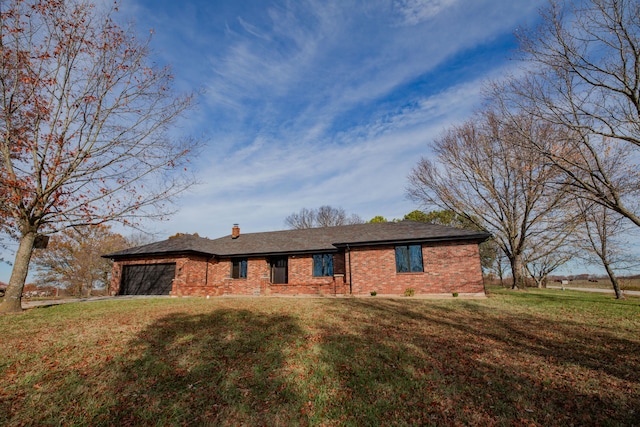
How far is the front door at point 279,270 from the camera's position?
20.3 m

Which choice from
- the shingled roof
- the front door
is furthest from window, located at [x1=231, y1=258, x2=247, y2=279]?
the front door

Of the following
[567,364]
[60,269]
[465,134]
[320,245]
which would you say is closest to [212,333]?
[567,364]

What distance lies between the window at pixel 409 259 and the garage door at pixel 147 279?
47.4 ft

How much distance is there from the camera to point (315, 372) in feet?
16.8

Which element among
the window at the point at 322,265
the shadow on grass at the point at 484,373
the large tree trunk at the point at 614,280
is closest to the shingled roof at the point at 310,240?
the window at the point at 322,265

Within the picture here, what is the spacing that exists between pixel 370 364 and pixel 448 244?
12.1 metres

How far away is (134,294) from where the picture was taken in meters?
20.1

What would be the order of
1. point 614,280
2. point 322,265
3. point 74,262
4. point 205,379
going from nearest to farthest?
point 205,379 < point 614,280 < point 322,265 < point 74,262

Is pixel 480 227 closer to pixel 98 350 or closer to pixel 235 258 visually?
pixel 235 258

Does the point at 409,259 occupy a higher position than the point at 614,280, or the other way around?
the point at 409,259

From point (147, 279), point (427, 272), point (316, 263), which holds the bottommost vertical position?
point (147, 279)

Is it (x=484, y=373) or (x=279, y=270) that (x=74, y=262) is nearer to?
(x=279, y=270)

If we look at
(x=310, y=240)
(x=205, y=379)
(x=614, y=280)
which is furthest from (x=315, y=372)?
(x=614, y=280)

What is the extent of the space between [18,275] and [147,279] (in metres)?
9.79
